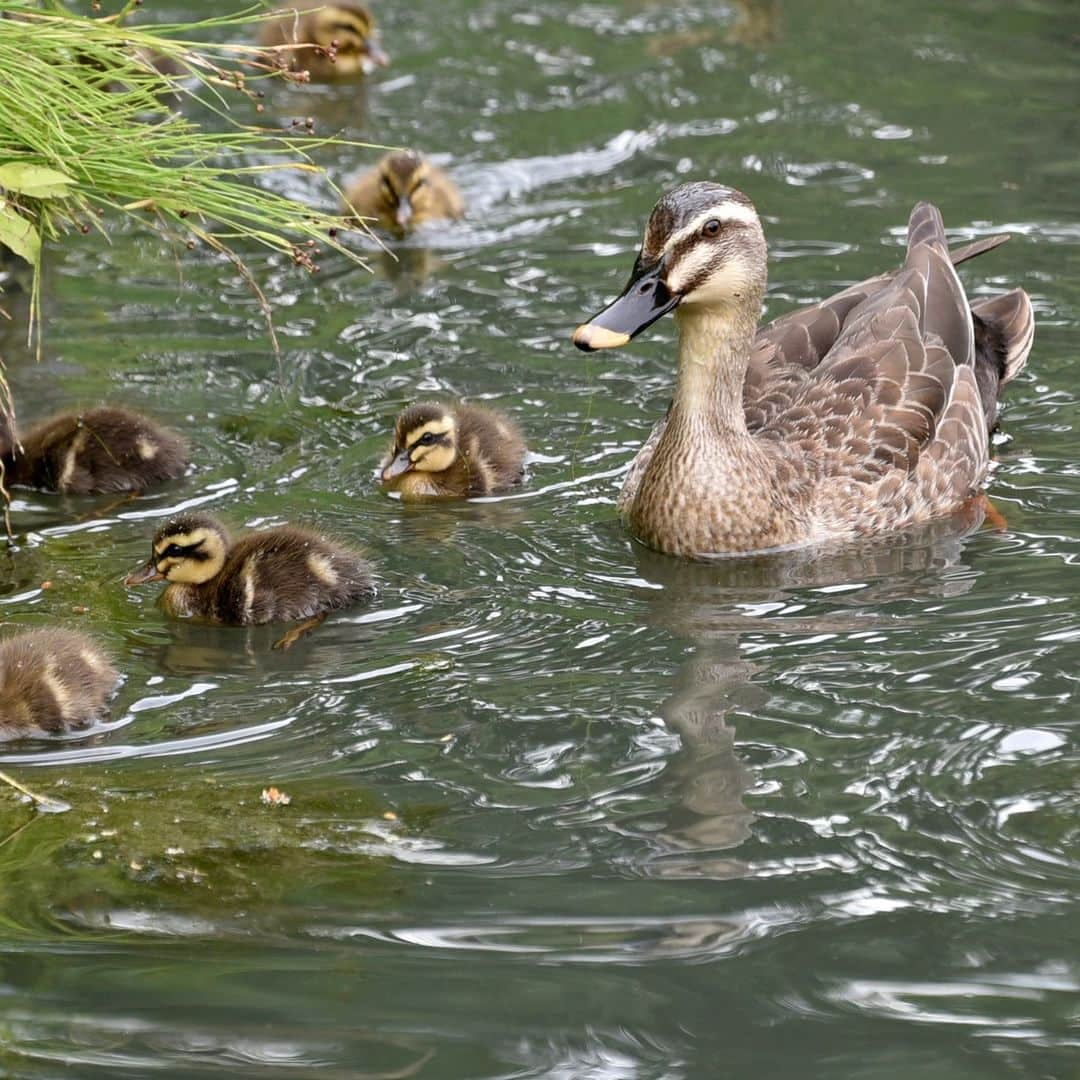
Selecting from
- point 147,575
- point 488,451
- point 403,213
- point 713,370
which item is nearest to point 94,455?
point 147,575

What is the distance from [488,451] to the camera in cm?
576

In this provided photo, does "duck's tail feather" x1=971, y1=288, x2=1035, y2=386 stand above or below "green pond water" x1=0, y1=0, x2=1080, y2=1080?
above

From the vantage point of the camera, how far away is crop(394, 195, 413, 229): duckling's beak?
779 cm

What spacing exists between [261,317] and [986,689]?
3.54 meters

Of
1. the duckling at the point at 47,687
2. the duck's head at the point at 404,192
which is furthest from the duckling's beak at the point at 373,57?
the duckling at the point at 47,687

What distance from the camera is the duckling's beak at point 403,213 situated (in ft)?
25.6

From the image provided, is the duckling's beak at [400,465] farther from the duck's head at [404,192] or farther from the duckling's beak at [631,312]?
the duck's head at [404,192]

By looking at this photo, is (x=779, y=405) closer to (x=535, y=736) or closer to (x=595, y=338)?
(x=595, y=338)

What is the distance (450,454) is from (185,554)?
1.07 metres

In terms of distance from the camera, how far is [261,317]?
6.95 m

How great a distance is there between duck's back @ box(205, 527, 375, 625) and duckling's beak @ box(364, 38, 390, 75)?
5.32 metres

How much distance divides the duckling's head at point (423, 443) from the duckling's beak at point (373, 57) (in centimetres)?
450

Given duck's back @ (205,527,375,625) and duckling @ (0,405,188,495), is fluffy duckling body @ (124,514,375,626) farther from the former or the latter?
duckling @ (0,405,188,495)

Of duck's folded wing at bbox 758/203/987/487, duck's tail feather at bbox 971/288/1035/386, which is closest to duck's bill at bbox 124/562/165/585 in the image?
duck's folded wing at bbox 758/203/987/487
